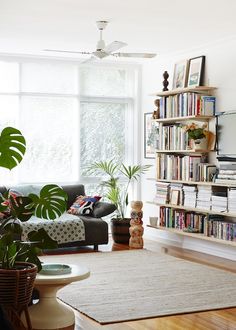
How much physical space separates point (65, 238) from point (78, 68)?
2.92 m

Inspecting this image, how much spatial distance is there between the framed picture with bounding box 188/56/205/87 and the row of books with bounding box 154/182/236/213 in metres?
1.32

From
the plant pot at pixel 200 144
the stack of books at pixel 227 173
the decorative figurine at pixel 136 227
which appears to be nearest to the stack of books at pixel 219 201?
the stack of books at pixel 227 173

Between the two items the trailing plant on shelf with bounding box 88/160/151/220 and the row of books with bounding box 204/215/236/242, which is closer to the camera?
the row of books with bounding box 204/215/236/242

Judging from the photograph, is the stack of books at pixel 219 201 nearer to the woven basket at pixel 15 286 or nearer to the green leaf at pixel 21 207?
the green leaf at pixel 21 207

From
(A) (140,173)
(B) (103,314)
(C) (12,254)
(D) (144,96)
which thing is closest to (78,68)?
(D) (144,96)

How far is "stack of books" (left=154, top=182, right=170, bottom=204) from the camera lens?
829 cm

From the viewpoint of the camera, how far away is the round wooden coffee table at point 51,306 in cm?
430

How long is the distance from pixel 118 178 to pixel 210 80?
6.43 ft

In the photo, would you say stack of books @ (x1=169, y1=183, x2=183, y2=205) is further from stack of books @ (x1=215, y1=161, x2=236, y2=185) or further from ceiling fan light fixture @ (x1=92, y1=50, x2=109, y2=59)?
ceiling fan light fixture @ (x1=92, y1=50, x2=109, y2=59)

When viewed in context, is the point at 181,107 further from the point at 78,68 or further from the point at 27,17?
the point at 27,17

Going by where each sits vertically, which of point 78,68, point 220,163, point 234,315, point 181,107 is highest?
point 78,68

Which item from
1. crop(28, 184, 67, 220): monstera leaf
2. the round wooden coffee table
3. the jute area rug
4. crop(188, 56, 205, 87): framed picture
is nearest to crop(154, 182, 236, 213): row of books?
the jute area rug

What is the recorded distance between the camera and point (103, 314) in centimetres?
479

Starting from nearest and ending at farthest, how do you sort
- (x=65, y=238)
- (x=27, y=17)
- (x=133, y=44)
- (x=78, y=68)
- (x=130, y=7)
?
(x=130, y=7)
(x=27, y=17)
(x=65, y=238)
(x=133, y=44)
(x=78, y=68)
